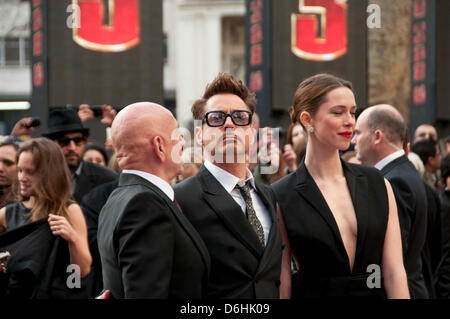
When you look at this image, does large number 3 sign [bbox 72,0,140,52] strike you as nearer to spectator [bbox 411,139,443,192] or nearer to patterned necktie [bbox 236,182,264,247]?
spectator [bbox 411,139,443,192]

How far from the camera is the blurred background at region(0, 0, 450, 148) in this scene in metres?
12.8

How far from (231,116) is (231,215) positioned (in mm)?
460

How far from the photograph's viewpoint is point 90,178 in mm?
5812

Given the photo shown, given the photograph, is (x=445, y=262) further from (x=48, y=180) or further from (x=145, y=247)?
(x=145, y=247)

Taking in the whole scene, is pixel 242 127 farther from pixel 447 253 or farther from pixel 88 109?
pixel 88 109

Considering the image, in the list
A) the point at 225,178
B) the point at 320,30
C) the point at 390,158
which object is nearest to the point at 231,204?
the point at 225,178

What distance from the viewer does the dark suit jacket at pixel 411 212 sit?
3955 millimetres

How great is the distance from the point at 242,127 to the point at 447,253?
8.66 feet

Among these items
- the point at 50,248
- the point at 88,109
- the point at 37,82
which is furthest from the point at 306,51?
the point at 50,248

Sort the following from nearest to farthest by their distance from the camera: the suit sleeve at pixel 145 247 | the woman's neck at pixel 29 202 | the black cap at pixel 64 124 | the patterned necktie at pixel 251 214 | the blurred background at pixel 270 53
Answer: the suit sleeve at pixel 145 247 < the patterned necktie at pixel 251 214 < the woman's neck at pixel 29 202 < the black cap at pixel 64 124 < the blurred background at pixel 270 53

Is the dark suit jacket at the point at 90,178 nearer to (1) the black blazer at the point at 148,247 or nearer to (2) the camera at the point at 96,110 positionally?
(2) the camera at the point at 96,110

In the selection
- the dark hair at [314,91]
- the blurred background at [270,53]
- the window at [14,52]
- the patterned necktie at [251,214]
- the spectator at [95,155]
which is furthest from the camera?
the window at [14,52]

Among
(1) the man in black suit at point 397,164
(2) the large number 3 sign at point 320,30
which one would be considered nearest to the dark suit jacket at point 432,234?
(1) the man in black suit at point 397,164

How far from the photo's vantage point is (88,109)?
251 inches
